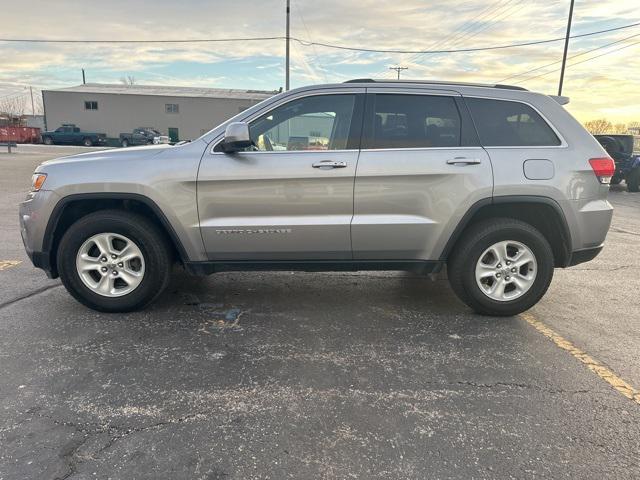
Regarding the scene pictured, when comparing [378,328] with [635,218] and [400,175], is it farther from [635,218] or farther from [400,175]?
[635,218]

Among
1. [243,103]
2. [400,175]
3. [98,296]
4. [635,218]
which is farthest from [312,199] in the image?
[243,103]

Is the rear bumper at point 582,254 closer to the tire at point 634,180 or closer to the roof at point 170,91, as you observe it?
the tire at point 634,180

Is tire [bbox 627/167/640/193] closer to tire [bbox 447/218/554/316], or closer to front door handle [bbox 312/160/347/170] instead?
tire [bbox 447/218/554/316]

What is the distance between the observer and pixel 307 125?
3922 millimetres

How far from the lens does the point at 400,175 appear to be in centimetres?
379

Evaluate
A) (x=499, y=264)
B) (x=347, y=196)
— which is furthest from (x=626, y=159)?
(x=347, y=196)

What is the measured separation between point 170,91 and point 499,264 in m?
53.9

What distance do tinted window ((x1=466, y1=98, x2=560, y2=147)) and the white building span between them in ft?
147

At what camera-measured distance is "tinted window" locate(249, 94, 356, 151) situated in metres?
3.87

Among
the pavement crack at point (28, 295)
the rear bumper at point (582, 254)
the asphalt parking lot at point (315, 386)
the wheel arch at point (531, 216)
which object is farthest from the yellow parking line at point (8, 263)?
the rear bumper at point (582, 254)

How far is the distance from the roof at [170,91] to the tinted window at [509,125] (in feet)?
154

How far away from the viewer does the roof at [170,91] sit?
47.7m

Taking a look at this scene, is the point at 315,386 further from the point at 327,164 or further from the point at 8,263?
the point at 8,263

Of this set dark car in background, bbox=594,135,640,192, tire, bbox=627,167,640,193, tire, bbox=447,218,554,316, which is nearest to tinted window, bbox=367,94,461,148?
tire, bbox=447,218,554,316
